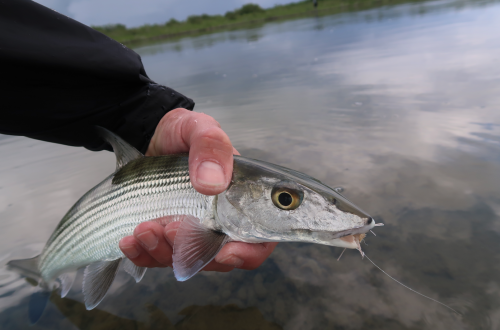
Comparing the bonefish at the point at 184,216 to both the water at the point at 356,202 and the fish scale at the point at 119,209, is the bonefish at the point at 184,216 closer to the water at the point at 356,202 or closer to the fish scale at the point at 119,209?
the fish scale at the point at 119,209

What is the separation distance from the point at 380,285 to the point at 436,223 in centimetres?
85

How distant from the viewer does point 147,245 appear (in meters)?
1.81

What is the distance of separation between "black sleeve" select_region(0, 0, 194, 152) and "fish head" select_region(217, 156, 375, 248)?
149 cm

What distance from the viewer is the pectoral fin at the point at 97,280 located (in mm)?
2004

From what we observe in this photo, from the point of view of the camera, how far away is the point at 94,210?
2.10 meters

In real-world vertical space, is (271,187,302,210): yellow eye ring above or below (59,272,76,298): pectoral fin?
above

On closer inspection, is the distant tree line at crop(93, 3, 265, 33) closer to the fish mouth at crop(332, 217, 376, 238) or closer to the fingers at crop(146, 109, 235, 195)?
the fingers at crop(146, 109, 235, 195)

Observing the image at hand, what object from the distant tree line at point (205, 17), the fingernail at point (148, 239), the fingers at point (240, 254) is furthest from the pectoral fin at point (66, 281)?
the distant tree line at point (205, 17)

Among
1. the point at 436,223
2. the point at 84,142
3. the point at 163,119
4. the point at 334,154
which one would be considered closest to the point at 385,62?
the point at 334,154

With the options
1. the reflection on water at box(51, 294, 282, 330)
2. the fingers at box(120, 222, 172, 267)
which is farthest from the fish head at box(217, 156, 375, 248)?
the reflection on water at box(51, 294, 282, 330)

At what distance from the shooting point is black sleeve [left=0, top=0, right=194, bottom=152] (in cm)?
190

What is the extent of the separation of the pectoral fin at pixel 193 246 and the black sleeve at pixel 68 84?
144 centimetres

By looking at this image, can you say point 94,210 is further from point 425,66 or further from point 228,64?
point 228,64

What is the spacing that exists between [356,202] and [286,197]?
1515mm
